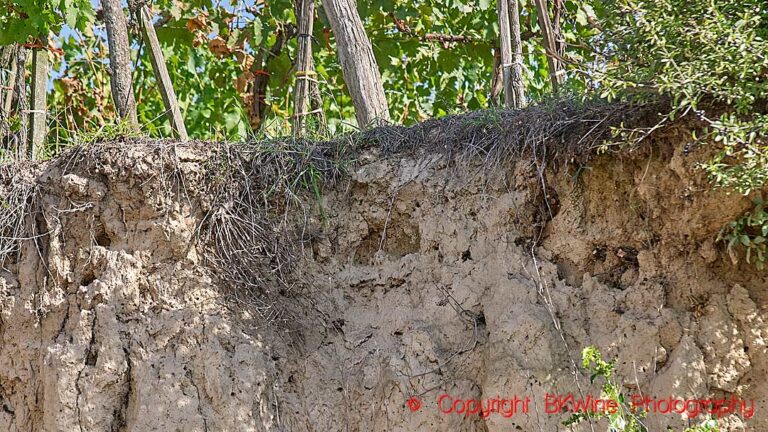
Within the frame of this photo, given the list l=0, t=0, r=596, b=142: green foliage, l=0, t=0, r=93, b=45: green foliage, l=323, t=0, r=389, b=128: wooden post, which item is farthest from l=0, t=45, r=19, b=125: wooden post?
l=323, t=0, r=389, b=128: wooden post

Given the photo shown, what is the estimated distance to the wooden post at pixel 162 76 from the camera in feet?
18.5

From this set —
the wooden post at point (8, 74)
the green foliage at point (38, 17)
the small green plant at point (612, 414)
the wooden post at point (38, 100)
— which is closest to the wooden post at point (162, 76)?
the green foliage at point (38, 17)

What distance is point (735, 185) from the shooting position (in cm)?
375

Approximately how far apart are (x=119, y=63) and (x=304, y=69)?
45.8 inches

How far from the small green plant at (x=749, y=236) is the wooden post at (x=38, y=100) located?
13.0 feet

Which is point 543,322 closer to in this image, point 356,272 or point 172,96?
point 356,272

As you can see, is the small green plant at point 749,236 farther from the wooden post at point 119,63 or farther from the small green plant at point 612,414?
the wooden post at point 119,63

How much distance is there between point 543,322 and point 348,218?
1.15m

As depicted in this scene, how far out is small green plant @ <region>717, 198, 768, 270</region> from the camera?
3.92 metres

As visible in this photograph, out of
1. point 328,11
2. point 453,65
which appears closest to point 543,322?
point 328,11

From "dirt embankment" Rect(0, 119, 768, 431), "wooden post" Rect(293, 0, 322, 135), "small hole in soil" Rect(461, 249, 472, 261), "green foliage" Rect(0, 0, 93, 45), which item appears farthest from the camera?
"wooden post" Rect(293, 0, 322, 135)

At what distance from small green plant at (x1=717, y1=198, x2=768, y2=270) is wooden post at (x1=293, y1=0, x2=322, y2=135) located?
2643 mm

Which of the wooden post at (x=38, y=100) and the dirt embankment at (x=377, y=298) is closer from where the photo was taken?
the dirt embankment at (x=377, y=298)

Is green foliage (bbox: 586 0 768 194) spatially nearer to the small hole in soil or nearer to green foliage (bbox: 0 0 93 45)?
the small hole in soil
